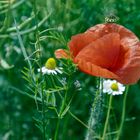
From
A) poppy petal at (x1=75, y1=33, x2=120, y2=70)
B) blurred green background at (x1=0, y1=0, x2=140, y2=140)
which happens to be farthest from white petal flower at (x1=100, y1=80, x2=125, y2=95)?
blurred green background at (x1=0, y1=0, x2=140, y2=140)

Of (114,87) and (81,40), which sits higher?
(81,40)

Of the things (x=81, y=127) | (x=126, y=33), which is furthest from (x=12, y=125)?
(x=126, y=33)

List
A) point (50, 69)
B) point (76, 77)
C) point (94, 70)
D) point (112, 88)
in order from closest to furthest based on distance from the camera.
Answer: point (94, 70), point (50, 69), point (112, 88), point (76, 77)

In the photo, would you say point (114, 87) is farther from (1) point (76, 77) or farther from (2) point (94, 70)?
(1) point (76, 77)

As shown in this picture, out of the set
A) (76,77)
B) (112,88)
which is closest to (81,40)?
(112,88)

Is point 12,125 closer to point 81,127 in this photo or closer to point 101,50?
point 81,127

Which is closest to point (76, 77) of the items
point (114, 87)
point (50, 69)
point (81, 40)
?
point (114, 87)

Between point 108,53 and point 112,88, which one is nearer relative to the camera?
point 108,53

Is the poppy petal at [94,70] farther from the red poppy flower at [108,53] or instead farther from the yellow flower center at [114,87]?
the yellow flower center at [114,87]

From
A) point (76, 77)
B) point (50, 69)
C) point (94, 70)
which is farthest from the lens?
point (76, 77)

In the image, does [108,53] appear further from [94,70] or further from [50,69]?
[50,69]
